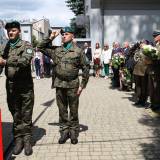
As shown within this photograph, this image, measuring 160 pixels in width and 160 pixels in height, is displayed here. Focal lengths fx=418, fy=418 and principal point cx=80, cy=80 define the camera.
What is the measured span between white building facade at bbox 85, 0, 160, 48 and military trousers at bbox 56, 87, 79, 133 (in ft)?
46.4

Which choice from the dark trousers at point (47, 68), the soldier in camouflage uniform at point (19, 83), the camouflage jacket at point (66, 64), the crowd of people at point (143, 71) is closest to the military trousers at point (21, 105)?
the soldier in camouflage uniform at point (19, 83)

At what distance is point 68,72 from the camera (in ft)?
23.9

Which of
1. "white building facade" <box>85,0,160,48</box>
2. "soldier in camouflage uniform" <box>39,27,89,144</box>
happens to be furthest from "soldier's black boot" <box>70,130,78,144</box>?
"white building facade" <box>85,0,160,48</box>

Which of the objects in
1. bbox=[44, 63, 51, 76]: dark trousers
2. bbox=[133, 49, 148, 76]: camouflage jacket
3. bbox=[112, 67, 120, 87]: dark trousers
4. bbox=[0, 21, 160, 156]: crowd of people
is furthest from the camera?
bbox=[44, 63, 51, 76]: dark trousers

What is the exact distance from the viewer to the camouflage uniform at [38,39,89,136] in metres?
7.28

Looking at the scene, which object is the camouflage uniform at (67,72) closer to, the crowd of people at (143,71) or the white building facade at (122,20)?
the crowd of people at (143,71)

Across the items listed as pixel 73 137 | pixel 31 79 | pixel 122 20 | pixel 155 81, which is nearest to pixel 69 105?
pixel 73 137

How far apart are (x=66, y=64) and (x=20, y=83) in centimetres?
90

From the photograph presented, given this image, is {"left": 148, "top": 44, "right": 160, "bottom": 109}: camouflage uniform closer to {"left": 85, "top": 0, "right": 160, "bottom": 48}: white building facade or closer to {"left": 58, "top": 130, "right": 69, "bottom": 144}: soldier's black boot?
{"left": 58, "top": 130, "right": 69, "bottom": 144}: soldier's black boot

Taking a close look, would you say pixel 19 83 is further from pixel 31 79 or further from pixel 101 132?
pixel 101 132

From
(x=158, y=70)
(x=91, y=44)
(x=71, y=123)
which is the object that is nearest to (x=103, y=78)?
(x=91, y=44)

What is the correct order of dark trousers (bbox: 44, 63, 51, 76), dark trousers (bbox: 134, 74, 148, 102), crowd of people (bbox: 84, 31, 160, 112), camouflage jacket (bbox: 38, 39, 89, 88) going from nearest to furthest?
camouflage jacket (bbox: 38, 39, 89, 88) < crowd of people (bbox: 84, 31, 160, 112) < dark trousers (bbox: 134, 74, 148, 102) < dark trousers (bbox: 44, 63, 51, 76)

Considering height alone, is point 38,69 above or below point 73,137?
above

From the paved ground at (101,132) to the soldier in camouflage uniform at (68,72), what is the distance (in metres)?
0.44
